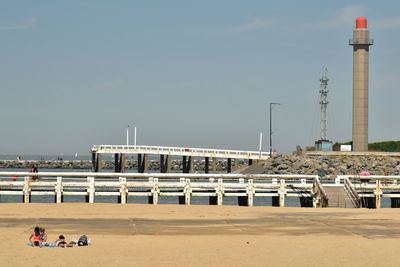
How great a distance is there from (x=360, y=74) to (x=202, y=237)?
286ft

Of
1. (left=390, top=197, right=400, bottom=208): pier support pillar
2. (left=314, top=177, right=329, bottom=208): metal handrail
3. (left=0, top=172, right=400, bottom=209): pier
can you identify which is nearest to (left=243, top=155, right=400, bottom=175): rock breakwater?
(left=390, top=197, right=400, bottom=208): pier support pillar

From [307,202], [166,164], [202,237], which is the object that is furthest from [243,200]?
[166,164]

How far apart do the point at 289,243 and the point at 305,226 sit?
5218 mm

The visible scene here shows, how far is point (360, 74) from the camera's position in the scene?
107m

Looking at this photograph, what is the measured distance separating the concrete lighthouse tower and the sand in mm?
74450

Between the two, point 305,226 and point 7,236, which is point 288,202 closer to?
point 305,226

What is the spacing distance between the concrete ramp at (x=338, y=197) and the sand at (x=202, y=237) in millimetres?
5983

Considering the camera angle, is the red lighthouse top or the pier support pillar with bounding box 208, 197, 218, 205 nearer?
the pier support pillar with bounding box 208, 197, 218, 205

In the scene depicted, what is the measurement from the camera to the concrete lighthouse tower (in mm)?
106688

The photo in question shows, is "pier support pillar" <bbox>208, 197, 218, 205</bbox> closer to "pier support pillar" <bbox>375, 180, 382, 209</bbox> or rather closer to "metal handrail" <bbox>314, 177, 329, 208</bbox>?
"metal handrail" <bbox>314, 177, 329, 208</bbox>

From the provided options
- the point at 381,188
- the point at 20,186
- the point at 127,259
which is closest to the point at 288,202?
the point at 381,188

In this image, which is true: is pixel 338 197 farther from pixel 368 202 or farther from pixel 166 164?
pixel 166 164

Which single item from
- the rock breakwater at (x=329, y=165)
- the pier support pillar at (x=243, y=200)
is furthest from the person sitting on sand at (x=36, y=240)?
the rock breakwater at (x=329, y=165)

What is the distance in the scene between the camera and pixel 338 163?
11006 centimetres
